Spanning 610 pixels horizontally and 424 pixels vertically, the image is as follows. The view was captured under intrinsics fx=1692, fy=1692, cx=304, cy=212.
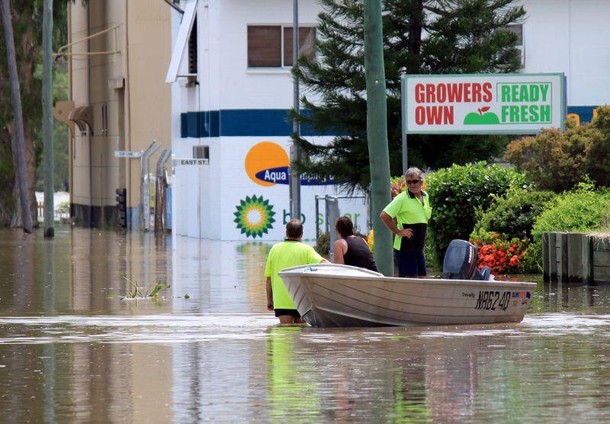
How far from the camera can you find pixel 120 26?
206ft

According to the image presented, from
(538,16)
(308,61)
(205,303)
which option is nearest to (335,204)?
(308,61)

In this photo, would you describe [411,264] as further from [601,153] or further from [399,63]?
[399,63]

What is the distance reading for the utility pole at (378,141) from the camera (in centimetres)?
2045

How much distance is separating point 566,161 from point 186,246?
18959mm

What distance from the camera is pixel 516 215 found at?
26.6m

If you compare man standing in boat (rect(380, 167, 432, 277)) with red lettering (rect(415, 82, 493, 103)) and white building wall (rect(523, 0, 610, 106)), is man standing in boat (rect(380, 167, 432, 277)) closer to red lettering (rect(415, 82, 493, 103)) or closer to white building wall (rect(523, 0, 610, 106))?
red lettering (rect(415, 82, 493, 103))

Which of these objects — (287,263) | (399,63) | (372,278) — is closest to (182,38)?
(399,63)

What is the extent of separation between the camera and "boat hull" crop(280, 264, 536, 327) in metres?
16.7

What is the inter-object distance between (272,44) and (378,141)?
91.8 feet

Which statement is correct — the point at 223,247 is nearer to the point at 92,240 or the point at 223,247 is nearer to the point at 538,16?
the point at 92,240

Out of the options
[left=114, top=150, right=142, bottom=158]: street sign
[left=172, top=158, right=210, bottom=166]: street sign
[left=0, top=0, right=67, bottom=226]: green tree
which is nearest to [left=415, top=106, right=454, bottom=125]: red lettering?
[left=172, top=158, right=210, bottom=166]: street sign

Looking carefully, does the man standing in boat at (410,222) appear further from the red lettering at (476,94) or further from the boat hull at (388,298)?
the red lettering at (476,94)

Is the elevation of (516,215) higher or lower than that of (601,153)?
lower

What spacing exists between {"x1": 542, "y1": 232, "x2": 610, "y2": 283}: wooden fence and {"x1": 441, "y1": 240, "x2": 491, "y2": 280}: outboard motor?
573 cm
